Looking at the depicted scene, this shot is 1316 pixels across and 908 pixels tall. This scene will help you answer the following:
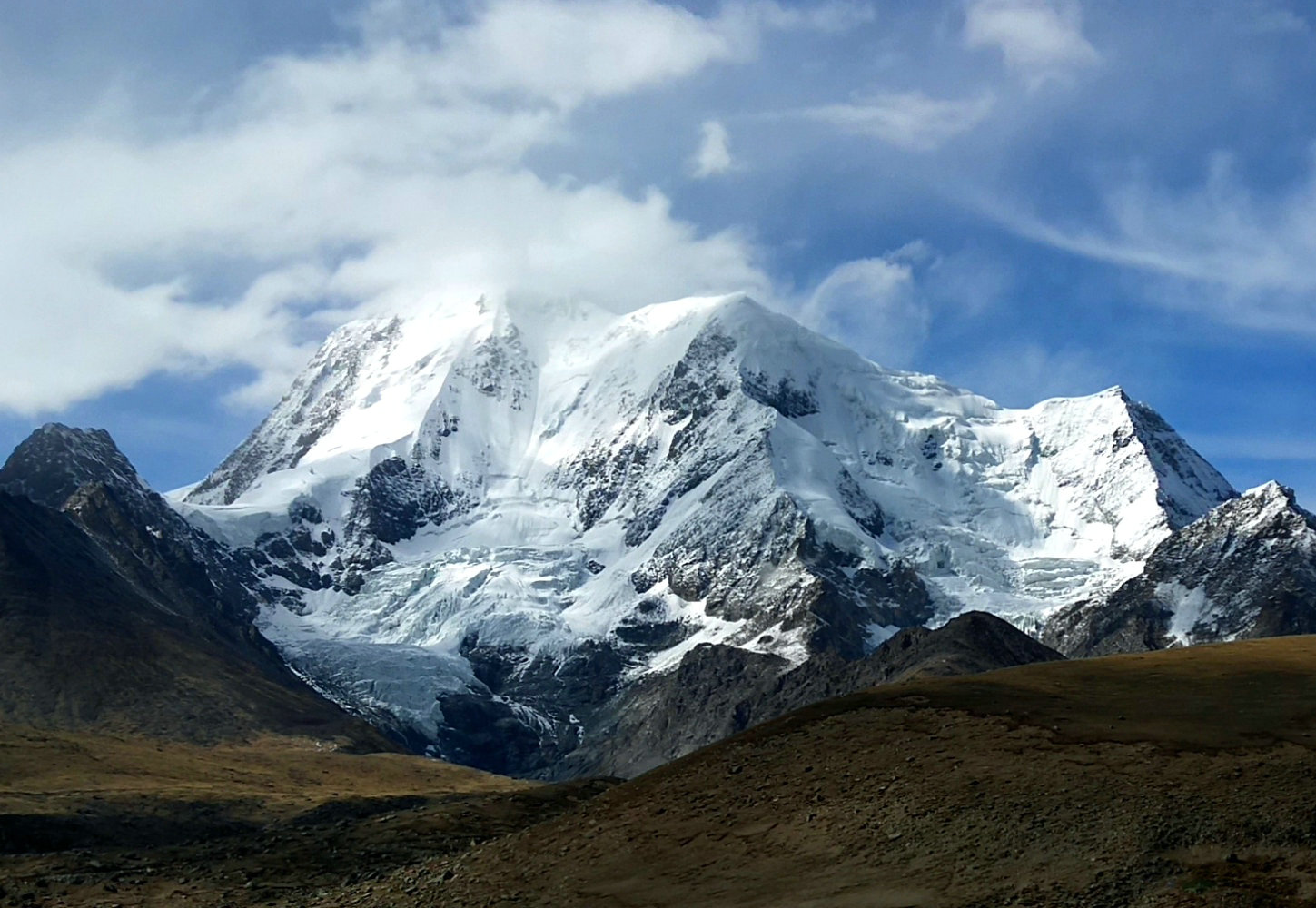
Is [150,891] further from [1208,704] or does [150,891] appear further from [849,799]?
[1208,704]

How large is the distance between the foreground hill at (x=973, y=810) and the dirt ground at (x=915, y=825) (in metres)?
0.10

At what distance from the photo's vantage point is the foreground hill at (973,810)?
48.5 meters

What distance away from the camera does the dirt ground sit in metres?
48.9

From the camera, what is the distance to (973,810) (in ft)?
175

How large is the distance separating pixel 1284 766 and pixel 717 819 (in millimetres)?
17374

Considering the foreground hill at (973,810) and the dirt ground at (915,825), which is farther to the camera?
the dirt ground at (915,825)

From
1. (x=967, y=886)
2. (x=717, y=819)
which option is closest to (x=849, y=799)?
(x=717, y=819)

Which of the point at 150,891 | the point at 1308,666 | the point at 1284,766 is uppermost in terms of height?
the point at 1308,666

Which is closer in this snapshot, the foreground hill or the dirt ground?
the foreground hill

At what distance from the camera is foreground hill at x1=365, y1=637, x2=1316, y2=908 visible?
48469 millimetres

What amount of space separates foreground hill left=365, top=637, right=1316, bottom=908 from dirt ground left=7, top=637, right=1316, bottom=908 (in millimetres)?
97

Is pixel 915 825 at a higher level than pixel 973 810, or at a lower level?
lower

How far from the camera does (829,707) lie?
67.6 m

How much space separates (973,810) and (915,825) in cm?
175
